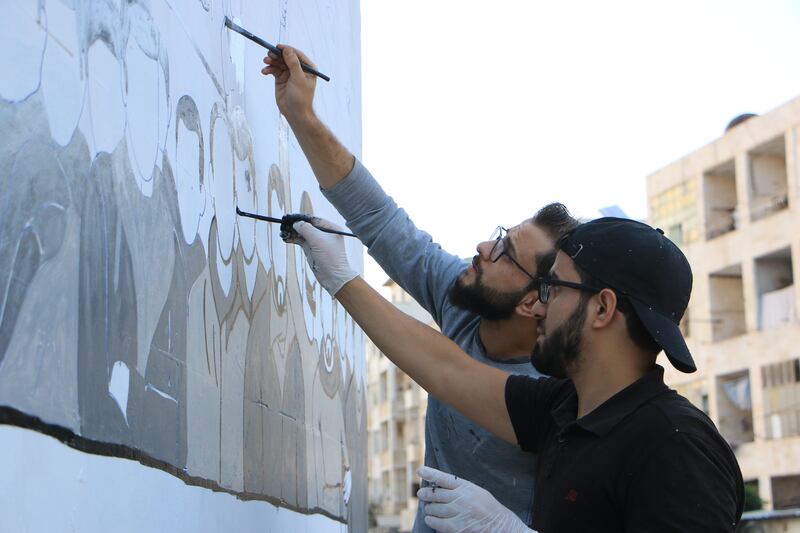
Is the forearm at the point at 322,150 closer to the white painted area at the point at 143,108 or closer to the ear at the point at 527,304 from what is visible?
the ear at the point at 527,304

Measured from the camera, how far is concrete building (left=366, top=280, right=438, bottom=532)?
39562 mm

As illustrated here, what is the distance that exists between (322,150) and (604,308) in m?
0.91

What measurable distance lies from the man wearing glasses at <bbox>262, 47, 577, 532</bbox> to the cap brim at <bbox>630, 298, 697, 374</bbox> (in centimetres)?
57

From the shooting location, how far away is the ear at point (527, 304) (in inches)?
107

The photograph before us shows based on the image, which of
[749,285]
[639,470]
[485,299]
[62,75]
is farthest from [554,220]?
[749,285]

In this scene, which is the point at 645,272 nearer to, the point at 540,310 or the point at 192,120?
the point at 540,310

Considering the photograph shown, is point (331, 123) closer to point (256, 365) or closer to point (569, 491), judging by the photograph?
point (256, 365)

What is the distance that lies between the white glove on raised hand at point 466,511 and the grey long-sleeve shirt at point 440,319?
0.45m

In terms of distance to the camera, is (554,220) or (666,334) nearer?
(666,334)

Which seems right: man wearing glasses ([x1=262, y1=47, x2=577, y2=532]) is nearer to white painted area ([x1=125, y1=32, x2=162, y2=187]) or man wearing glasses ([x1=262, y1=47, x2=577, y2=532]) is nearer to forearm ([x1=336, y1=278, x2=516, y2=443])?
forearm ([x1=336, y1=278, x2=516, y2=443])

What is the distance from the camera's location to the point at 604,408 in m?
2.14

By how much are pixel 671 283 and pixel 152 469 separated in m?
1.09

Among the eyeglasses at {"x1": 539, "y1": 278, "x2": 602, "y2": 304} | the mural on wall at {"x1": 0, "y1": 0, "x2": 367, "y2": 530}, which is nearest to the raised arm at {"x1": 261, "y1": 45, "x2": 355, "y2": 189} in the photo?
the mural on wall at {"x1": 0, "y1": 0, "x2": 367, "y2": 530}

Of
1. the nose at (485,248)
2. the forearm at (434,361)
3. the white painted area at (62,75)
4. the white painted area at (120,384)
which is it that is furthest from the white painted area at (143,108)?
the nose at (485,248)
